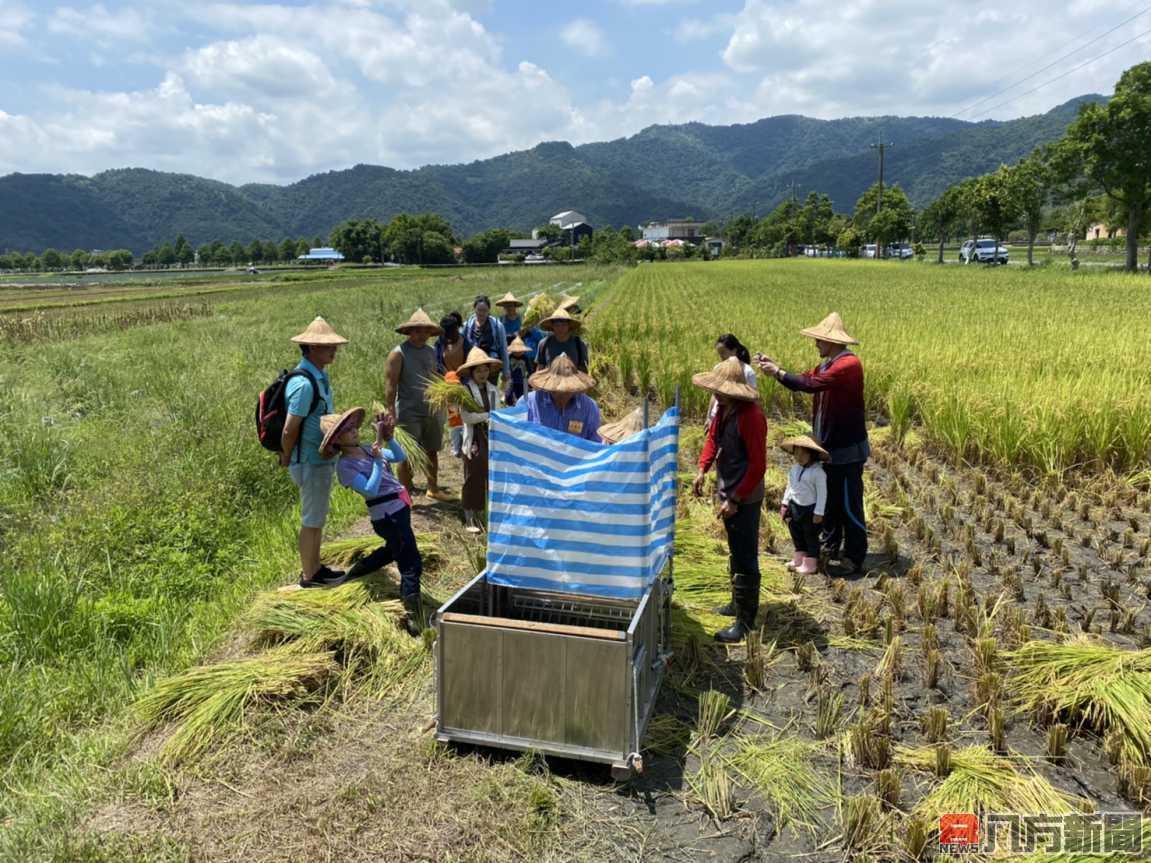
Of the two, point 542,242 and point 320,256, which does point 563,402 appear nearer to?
point 320,256

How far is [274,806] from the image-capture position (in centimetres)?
271

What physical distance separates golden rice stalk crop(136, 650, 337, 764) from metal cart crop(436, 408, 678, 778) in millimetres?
822

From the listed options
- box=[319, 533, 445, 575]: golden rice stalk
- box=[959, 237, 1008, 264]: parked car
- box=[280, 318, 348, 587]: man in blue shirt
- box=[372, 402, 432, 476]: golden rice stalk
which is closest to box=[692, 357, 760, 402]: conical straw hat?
box=[280, 318, 348, 587]: man in blue shirt

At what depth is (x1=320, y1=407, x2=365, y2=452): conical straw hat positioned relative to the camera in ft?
13.2

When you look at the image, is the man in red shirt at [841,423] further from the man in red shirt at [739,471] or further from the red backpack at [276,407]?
the red backpack at [276,407]

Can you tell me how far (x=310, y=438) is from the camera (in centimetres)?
422

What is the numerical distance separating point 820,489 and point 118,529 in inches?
197

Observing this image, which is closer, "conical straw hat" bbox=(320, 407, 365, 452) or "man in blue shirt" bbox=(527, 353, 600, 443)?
"man in blue shirt" bbox=(527, 353, 600, 443)

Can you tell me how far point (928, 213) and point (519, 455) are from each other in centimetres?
7569

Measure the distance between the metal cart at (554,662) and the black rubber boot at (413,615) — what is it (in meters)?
0.85

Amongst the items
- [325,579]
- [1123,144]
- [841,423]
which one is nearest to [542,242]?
[1123,144]

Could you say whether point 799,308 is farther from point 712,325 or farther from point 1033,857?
point 1033,857

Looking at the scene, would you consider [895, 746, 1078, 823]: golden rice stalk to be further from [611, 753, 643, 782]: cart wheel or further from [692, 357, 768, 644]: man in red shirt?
[692, 357, 768, 644]: man in red shirt

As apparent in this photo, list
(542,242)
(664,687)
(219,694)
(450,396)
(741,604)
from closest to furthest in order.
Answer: (219,694), (664,687), (741,604), (450,396), (542,242)
